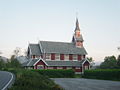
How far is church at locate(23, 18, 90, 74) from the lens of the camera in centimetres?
6095

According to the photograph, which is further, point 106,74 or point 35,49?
point 35,49

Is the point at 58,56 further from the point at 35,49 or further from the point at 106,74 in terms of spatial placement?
the point at 106,74

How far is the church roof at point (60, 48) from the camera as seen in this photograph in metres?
65.1

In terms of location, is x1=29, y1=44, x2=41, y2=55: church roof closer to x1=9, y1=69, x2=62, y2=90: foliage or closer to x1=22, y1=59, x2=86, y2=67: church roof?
x1=22, y1=59, x2=86, y2=67: church roof

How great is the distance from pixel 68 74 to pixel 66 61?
949 cm

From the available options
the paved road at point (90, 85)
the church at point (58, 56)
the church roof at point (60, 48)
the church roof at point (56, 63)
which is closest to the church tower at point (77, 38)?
the church at point (58, 56)

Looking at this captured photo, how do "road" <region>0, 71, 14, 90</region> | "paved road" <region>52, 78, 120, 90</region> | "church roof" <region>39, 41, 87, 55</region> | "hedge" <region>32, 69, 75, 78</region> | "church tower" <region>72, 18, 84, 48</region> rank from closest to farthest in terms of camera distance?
"road" <region>0, 71, 14, 90</region> < "paved road" <region>52, 78, 120, 90</region> < "hedge" <region>32, 69, 75, 78</region> < "church roof" <region>39, 41, 87, 55</region> < "church tower" <region>72, 18, 84, 48</region>

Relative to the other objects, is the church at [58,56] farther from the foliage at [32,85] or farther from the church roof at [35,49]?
the foliage at [32,85]

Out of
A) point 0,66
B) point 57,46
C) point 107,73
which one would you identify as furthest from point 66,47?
point 0,66

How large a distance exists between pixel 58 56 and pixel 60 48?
3243 millimetres

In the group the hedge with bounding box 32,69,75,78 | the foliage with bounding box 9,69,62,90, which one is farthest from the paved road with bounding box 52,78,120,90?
the hedge with bounding box 32,69,75,78

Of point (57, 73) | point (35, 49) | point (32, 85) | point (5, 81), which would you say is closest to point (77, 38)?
point (35, 49)

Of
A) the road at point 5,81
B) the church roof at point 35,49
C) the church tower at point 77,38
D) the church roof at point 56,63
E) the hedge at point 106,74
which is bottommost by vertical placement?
the road at point 5,81

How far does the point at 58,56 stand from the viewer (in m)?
65.2
